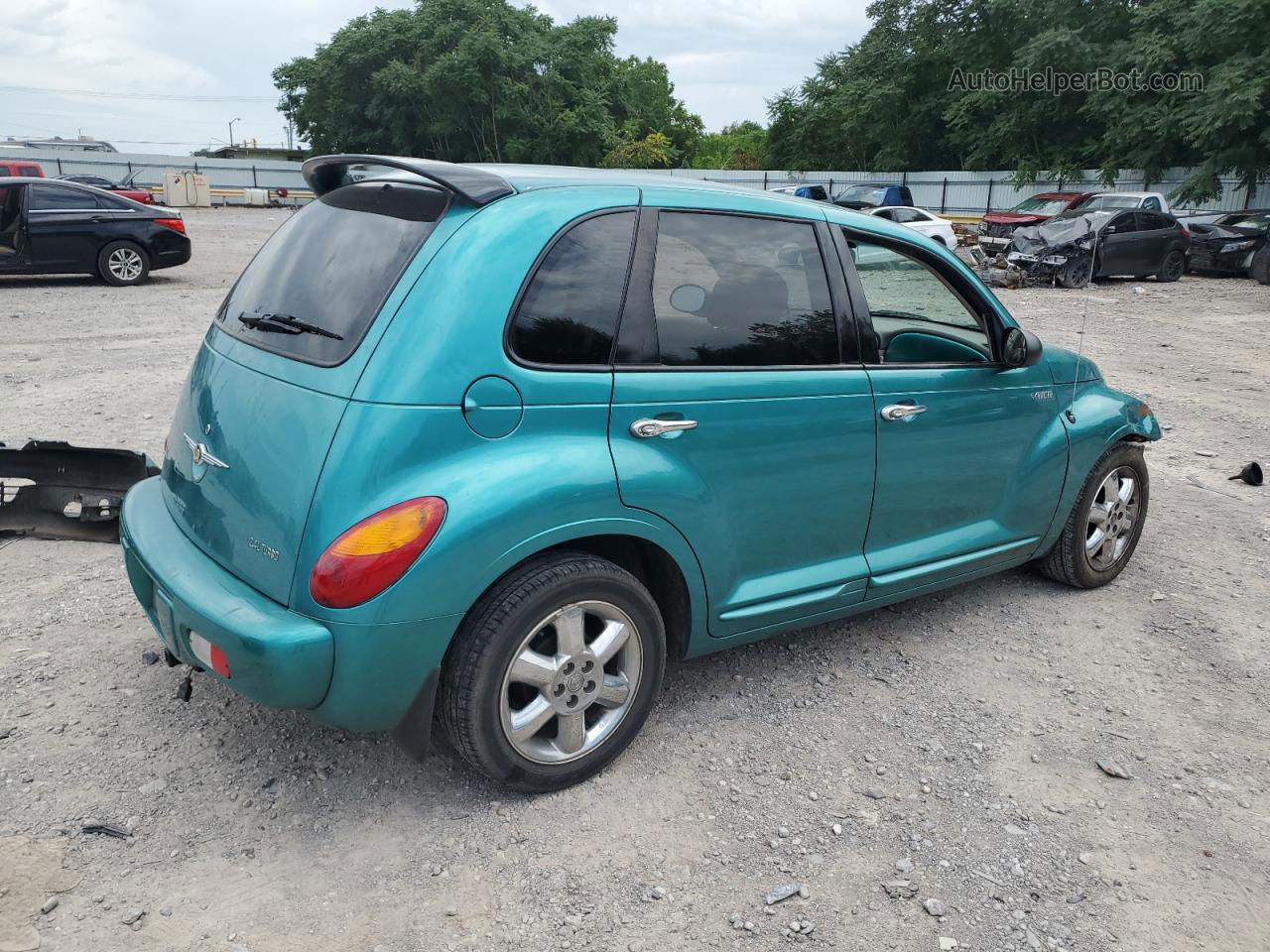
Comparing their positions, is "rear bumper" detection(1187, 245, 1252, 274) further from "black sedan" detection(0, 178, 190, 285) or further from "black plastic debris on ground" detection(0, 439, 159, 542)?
"black plastic debris on ground" detection(0, 439, 159, 542)

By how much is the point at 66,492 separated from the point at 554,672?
312cm

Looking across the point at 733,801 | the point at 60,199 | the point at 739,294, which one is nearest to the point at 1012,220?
the point at 60,199

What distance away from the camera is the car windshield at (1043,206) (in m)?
26.2

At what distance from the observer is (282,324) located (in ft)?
10.0

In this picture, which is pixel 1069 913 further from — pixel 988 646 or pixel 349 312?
pixel 349 312

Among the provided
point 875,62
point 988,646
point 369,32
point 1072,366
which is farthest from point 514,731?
point 369,32

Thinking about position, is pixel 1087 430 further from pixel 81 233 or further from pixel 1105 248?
pixel 1105 248

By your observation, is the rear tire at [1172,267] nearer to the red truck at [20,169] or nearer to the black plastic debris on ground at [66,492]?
the black plastic debris on ground at [66,492]

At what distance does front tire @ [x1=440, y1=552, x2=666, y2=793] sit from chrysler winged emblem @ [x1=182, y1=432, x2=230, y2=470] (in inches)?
33.3

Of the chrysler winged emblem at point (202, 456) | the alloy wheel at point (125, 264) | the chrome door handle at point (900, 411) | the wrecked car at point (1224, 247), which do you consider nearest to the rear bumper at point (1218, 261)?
the wrecked car at point (1224, 247)

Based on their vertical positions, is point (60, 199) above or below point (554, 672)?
above

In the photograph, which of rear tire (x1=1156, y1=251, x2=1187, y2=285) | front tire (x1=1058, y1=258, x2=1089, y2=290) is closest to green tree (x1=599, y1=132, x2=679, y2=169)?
rear tire (x1=1156, y1=251, x2=1187, y2=285)

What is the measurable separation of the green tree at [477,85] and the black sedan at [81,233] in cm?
4133

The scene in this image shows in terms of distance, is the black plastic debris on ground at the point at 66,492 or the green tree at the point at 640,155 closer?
the black plastic debris on ground at the point at 66,492
